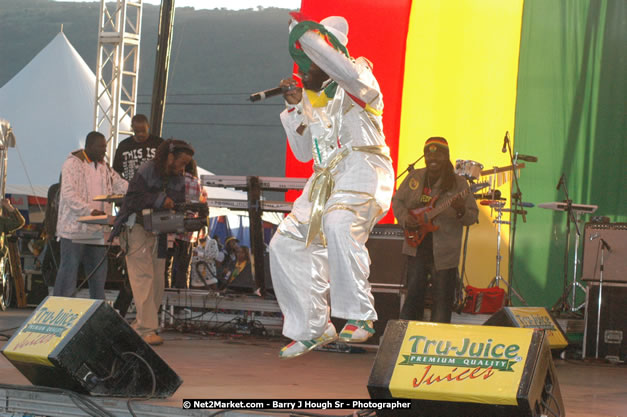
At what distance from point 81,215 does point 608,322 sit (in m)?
4.17

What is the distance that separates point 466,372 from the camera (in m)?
3.11

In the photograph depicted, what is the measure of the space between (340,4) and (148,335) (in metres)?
4.68

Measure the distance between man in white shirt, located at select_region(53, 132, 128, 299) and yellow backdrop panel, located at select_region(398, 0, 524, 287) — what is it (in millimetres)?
3413

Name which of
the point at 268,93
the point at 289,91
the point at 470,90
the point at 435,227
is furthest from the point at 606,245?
the point at 268,93

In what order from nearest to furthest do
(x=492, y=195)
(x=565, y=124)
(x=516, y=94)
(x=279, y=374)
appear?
(x=279, y=374), (x=492, y=195), (x=565, y=124), (x=516, y=94)

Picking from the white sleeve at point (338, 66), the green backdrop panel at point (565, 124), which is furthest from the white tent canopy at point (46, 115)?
the white sleeve at point (338, 66)

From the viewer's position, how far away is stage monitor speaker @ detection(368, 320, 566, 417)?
9.88 ft

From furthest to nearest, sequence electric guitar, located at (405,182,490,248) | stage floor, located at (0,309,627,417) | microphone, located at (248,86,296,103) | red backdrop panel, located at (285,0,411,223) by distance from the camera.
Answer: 1. red backdrop panel, located at (285,0,411,223)
2. electric guitar, located at (405,182,490,248)
3. stage floor, located at (0,309,627,417)
4. microphone, located at (248,86,296,103)

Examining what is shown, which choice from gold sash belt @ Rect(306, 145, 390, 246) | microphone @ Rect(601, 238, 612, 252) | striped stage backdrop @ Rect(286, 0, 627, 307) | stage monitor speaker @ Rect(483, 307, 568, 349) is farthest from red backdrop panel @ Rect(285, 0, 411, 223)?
gold sash belt @ Rect(306, 145, 390, 246)

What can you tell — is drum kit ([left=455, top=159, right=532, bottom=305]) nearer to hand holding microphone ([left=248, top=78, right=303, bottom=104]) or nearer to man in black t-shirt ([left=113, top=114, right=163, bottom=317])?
man in black t-shirt ([left=113, top=114, right=163, bottom=317])

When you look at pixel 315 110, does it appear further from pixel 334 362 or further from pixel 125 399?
pixel 334 362

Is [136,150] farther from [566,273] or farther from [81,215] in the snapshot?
[566,273]

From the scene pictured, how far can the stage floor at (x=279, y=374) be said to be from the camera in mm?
4021

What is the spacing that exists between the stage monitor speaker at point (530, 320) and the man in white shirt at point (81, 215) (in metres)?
3.10
